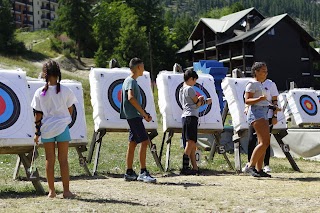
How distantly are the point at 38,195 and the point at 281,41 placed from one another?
5231 centimetres

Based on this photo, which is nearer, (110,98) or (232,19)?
(110,98)

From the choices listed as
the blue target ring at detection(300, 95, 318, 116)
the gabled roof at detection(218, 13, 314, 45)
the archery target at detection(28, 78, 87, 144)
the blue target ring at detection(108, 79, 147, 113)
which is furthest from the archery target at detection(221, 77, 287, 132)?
the gabled roof at detection(218, 13, 314, 45)

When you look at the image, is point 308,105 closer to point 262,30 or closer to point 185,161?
point 185,161

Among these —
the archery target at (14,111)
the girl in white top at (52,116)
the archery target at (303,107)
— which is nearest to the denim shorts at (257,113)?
the girl in white top at (52,116)

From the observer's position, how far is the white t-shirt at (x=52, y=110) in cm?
604

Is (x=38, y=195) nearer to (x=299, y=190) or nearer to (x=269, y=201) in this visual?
(x=269, y=201)

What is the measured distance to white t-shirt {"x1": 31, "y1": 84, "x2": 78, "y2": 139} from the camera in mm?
6035

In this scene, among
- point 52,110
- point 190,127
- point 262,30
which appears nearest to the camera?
point 52,110

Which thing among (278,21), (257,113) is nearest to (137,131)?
(257,113)

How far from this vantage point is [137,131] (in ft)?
24.7

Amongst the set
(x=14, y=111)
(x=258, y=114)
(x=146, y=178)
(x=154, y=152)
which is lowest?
(x=146, y=178)

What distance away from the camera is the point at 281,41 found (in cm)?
5603

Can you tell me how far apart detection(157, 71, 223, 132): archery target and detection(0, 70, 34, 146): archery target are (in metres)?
2.73

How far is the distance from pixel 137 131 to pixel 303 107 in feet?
29.9
